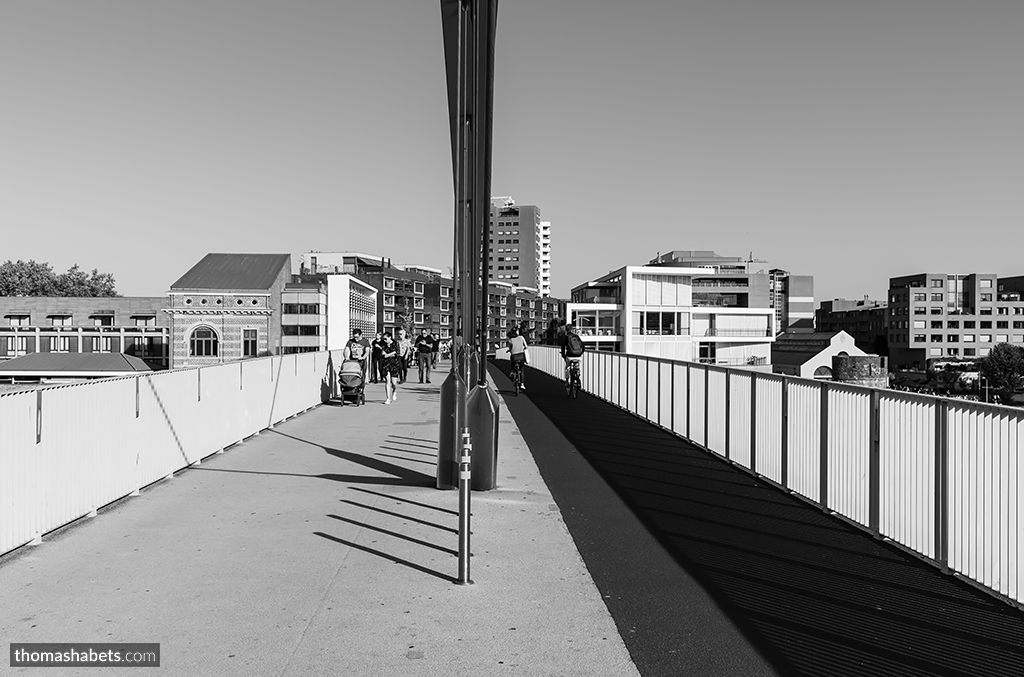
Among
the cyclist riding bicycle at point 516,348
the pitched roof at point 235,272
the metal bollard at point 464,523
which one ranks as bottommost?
the metal bollard at point 464,523

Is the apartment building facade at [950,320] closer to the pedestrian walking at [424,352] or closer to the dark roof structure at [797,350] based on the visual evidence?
the dark roof structure at [797,350]

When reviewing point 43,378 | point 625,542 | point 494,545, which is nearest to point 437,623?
point 494,545

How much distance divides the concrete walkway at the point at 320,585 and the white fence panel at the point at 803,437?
2.57m

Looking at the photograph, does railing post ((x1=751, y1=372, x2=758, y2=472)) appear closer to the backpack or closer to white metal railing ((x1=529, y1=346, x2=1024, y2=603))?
white metal railing ((x1=529, y1=346, x2=1024, y2=603))

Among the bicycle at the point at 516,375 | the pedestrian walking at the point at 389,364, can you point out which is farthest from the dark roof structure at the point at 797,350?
the pedestrian walking at the point at 389,364

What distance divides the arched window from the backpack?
2932 inches

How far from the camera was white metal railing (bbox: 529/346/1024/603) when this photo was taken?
5.12 m

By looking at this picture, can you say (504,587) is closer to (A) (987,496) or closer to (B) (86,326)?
(A) (987,496)

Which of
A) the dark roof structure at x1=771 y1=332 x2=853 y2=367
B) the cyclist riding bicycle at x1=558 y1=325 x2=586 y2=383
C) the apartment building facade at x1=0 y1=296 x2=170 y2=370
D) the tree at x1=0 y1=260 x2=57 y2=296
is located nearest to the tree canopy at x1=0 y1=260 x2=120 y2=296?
the tree at x1=0 y1=260 x2=57 y2=296

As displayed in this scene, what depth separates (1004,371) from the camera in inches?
4459

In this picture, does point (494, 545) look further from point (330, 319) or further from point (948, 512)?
point (330, 319)

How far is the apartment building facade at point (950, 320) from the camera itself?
460 ft

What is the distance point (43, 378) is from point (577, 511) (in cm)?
5785

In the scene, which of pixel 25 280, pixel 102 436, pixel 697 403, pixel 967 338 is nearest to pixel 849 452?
pixel 697 403
